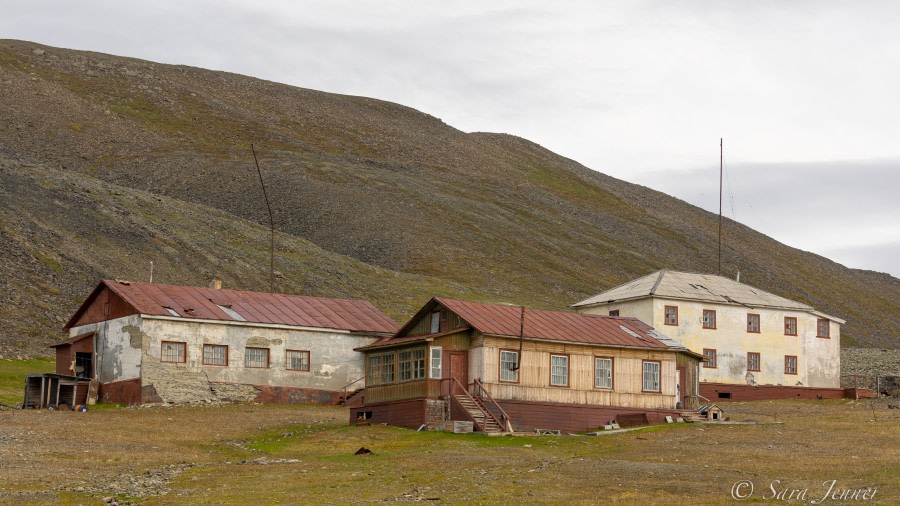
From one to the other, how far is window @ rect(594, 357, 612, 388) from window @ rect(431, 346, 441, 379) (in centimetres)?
712

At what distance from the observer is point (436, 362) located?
52.3 m

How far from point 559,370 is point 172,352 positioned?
17905 mm

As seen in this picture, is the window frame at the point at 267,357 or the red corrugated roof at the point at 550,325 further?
the window frame at the point at 267,357

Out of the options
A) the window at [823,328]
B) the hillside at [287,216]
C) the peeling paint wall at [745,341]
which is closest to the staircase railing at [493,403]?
the peeling paint wall at [745,341]

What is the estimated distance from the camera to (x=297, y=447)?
44438mm

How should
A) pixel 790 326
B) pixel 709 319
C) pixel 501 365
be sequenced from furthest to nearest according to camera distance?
pixel 790 326 < pixel 709 319 < pixel 501 365

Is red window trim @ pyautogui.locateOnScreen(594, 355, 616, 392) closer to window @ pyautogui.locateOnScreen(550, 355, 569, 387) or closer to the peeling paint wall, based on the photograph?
window @ pyautogui.locateOnScreen(550, 355, 569, 387)

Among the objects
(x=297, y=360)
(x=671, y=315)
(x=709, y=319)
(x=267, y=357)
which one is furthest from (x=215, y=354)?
(x=709, y=319)

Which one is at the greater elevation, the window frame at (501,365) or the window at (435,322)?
the window at (435,322)

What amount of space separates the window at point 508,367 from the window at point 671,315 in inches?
936

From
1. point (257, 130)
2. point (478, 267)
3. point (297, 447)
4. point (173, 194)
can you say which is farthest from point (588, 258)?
point (297, 447)

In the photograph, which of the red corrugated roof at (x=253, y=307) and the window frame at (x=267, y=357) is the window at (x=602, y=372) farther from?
the window frame at (x=267, y=357)

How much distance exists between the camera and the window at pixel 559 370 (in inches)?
2132

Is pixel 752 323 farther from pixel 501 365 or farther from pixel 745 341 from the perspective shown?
pixel 501 365
